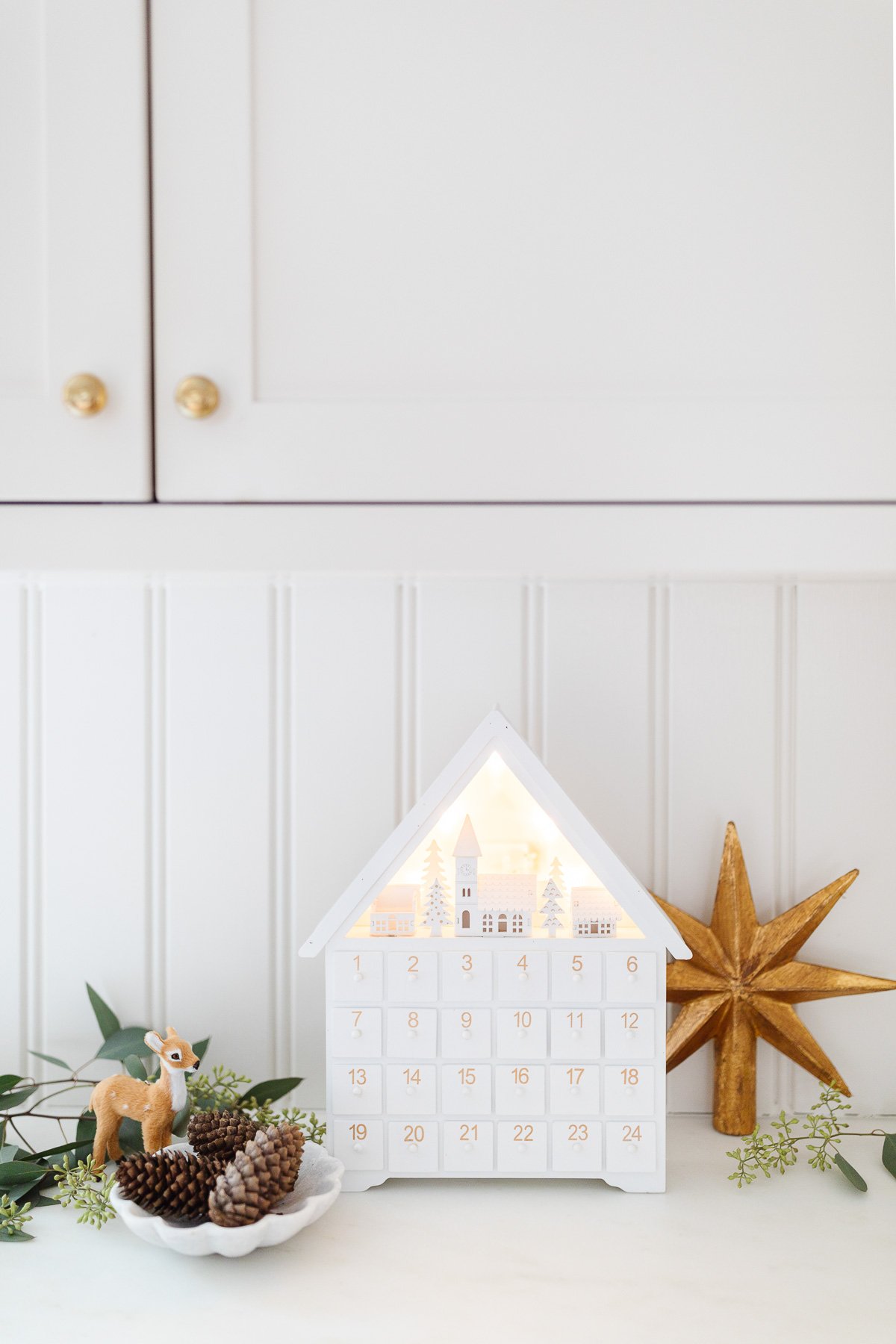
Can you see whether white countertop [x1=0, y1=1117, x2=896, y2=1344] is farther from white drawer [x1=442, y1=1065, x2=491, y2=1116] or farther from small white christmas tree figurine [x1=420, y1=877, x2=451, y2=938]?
small white christmas tree figurine [x1=420, y1=877, x2=451, y2=938]

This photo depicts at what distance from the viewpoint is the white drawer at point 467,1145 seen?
0.90 m

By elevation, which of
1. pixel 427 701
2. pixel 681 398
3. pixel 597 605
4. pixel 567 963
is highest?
pixel 681 398

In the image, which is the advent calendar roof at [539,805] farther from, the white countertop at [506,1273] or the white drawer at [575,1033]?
the white countertop at [506,1273]

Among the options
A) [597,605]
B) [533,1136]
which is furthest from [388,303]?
[533,1136]

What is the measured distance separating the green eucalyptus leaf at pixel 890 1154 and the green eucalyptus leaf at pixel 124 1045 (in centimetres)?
75

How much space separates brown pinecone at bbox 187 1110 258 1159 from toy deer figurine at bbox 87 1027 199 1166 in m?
0.04

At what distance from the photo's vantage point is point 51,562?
74 centimetres

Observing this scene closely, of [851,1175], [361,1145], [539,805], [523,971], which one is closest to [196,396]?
[539,805]

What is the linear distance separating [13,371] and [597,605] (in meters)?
0.63

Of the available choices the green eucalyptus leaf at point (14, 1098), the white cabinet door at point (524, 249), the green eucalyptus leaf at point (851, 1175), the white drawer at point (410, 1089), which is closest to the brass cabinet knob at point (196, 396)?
the white cabinet door at point (524, 249)

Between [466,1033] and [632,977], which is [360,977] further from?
[632,977]

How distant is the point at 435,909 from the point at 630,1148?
11.2 inches

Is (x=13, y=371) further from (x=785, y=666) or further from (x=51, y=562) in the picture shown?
(x=785, y=666)

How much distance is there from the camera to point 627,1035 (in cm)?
91
